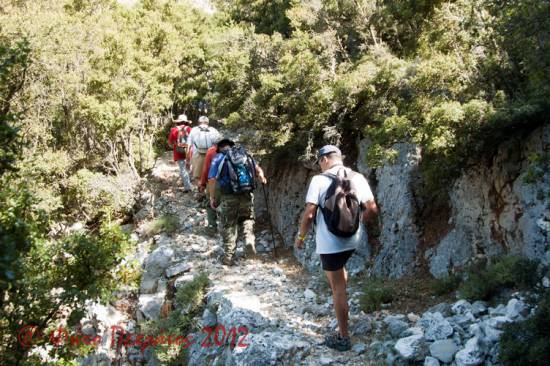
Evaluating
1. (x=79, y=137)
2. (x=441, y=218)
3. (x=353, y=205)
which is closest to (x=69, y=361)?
(x=353, y=205)

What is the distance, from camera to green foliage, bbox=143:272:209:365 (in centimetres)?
710

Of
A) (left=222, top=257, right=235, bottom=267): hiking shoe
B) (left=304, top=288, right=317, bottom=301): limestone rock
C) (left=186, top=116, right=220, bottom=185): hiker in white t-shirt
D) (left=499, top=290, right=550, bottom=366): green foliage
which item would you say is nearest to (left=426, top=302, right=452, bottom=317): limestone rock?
(left=499, top=290, right=550, bottom=366): green foliage

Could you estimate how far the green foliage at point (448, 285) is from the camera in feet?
19.2

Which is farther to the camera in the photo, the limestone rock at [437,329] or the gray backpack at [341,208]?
the gray backpack at [341,208]

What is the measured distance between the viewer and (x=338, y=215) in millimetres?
4551

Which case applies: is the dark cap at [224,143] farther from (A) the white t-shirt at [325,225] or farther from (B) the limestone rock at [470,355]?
(B) the limestone rock at [470,355]

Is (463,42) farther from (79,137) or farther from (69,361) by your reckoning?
(79,137)

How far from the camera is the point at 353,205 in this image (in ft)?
15.2

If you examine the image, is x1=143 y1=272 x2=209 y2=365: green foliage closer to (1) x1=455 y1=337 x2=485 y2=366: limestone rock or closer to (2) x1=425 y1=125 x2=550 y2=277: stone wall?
(2) x1=425 y1=125 x2=550 y2=277: stone wall

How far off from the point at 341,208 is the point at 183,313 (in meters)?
4.21

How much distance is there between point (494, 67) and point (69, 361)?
768 centimetres

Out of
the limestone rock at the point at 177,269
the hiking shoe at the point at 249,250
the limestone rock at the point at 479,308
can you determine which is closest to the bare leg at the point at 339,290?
the limestone rock at the point at 479,308

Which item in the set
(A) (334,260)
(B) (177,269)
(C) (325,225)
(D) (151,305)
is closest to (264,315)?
(A) (334,260)

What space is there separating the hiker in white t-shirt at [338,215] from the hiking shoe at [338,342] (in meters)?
0.28
